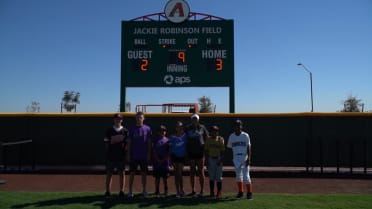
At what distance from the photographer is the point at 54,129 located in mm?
14023

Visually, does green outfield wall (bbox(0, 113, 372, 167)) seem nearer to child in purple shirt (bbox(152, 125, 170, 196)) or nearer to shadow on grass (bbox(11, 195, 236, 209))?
child in purple shirt (bbox(152, 125, 170, 196))

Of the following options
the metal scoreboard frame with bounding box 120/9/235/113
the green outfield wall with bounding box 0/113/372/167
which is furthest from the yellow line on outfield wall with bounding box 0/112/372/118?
the metal scoreboard frame with bounding box 120/9/235/113

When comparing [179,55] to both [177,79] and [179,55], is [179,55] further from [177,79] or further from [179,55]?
[177,79]

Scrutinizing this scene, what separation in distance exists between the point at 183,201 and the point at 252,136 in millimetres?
6207

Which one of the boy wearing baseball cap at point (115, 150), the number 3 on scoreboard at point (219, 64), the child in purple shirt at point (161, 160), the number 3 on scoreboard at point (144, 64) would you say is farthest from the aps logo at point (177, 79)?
the boy wearing baseball cap at point (115, 150)

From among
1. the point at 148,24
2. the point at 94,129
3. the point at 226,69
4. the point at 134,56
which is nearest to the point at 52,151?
the point at 94,129

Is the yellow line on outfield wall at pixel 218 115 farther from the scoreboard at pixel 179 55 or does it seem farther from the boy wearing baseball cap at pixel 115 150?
the boy wearing baseball cap at pixel 115 150

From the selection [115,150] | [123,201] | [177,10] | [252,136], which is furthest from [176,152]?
[177,10]

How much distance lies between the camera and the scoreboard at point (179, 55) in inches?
599

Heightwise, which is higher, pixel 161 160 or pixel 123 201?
pixel 161 160

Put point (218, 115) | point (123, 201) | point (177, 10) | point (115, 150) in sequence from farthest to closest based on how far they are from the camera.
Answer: point (177, 10), point (218, 115), point (115, 150), point (123, 201)

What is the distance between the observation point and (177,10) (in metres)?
15.4

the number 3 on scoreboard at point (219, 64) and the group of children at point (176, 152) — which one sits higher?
the number 3 on scoreboard at point (219, 64)

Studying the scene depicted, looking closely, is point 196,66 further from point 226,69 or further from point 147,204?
point 147,204
